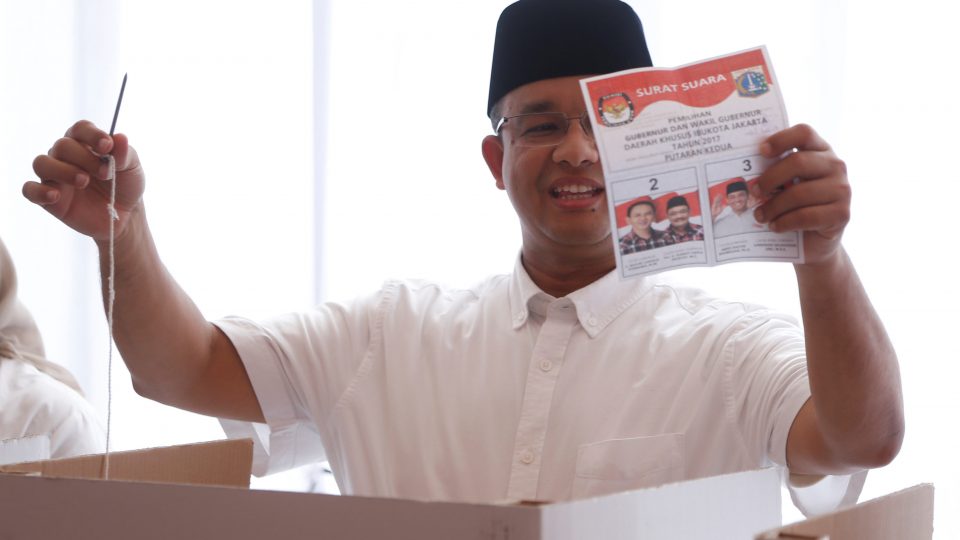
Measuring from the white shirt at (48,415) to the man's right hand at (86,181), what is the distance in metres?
0.73

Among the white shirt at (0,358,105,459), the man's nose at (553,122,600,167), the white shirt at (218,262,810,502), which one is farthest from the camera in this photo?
the white shirt at (0,358,105,459)

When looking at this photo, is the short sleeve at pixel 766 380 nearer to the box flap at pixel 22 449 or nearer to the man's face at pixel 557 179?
the man's face at pixel 557 179

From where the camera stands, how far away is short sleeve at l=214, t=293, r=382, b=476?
1.40 m

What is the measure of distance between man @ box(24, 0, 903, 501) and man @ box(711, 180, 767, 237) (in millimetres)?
154

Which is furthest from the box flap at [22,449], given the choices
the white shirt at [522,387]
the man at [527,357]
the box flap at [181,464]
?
the white shirt at [522,387]

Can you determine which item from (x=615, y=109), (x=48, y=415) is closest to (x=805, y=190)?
(x=615, y=109)

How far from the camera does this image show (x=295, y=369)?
4.58 ft

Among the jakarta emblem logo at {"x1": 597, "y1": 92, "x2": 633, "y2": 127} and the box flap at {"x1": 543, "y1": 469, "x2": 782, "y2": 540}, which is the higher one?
the jakarta emblem logo at {"x1": 597, "y1": 92, "x2": 633, "y2": 127}

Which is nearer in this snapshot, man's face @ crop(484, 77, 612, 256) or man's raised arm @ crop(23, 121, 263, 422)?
man's raised arm @ crop(23, 121, 263, 422)

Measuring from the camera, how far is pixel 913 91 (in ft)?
6.72

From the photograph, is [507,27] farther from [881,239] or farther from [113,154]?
[881,239]

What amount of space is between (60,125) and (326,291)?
2.97ft

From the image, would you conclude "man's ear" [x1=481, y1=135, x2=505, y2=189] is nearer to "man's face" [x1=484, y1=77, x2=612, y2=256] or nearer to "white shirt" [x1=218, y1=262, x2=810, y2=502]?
"man's face" [x1=484, y1=77, x2=612, y2=256]

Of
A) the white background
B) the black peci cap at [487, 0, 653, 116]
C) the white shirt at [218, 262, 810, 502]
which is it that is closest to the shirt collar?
the white shirt at [218, 262, 810, 502]
